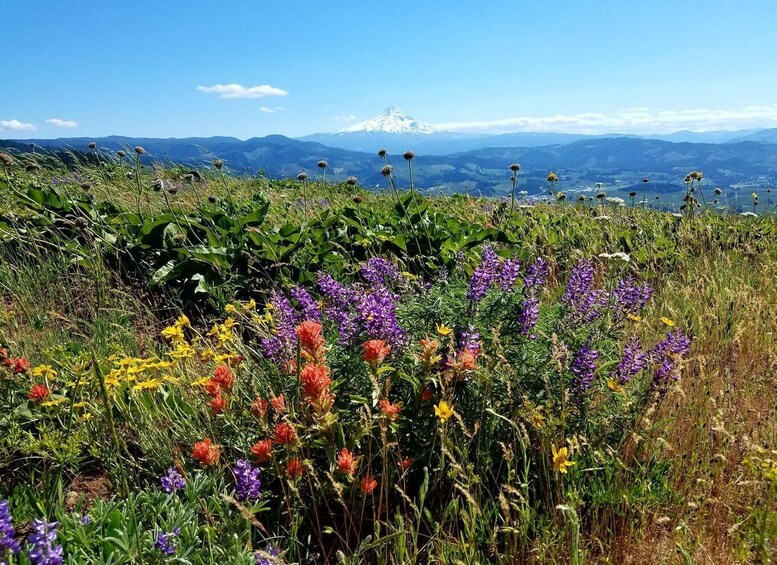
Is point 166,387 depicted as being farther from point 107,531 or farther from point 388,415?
point 388,415

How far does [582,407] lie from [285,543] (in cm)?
118

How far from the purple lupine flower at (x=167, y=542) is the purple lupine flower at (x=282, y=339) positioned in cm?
82

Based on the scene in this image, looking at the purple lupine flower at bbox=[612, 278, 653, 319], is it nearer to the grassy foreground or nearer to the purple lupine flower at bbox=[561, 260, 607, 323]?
the grassy foreground

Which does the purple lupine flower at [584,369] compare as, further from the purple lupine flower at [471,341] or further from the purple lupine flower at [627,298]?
the purple lupine flower at [627,298]

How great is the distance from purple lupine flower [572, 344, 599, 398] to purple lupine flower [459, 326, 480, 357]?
1.28 feet

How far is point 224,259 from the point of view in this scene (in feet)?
13.3

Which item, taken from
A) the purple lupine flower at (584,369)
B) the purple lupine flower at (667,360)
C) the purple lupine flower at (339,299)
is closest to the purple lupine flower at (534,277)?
the purple lupine flower at (584,369)

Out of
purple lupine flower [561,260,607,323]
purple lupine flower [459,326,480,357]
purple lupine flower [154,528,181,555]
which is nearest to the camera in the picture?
purple lupine flower [154,528,181,555]

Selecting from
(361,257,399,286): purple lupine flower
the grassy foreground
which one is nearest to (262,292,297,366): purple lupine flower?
the grassy foreground

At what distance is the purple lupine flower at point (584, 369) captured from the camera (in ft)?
6.70

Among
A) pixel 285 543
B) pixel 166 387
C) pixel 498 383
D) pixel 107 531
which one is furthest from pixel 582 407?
pixel 166 387

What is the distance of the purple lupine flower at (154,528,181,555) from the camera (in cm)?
141

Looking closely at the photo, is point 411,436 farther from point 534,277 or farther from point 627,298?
point 627,298

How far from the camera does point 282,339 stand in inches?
90.7
